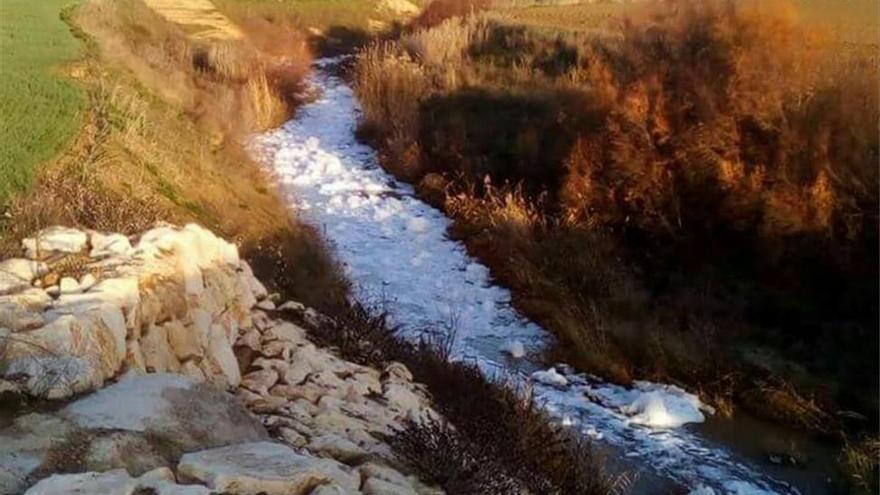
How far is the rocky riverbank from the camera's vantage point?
423 centimetres

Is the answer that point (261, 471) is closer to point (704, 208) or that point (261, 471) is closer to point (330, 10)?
point (704, 208)

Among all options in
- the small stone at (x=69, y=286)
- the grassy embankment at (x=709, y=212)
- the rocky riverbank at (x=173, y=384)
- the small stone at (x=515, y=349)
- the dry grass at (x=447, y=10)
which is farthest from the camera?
the dry grass at (x=447, y=10)

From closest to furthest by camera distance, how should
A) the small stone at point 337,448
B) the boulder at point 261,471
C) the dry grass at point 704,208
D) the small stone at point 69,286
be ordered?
1. the boulder at point 261,471
2. the small stone at point 337,448
3. the small stone at point 69,286
4. the dry grass at point 704,208

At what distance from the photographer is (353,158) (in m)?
17.5

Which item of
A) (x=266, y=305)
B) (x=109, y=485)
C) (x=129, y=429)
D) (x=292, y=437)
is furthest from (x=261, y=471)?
(x=266, y=305)

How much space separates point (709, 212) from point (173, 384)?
8.21 m

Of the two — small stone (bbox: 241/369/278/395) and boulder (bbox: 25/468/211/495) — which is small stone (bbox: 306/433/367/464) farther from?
boulder (bbox: 25/468/211/495)

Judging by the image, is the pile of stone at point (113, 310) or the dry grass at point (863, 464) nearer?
the pile of stone at point (113, 310)

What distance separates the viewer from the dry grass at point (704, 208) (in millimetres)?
10188

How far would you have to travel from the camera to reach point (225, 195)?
1275 cm

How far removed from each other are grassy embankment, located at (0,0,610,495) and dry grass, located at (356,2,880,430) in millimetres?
2622

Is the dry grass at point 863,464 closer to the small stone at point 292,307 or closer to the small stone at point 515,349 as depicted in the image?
the small stone at point 515,349

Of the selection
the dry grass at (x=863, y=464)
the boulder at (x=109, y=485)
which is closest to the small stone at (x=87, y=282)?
the boulder at (x=109, y=485)

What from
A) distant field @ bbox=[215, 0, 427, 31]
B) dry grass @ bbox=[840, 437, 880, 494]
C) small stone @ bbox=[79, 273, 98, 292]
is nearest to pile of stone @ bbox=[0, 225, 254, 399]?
small stone @ bbox=[79, 273, 98, 292]
